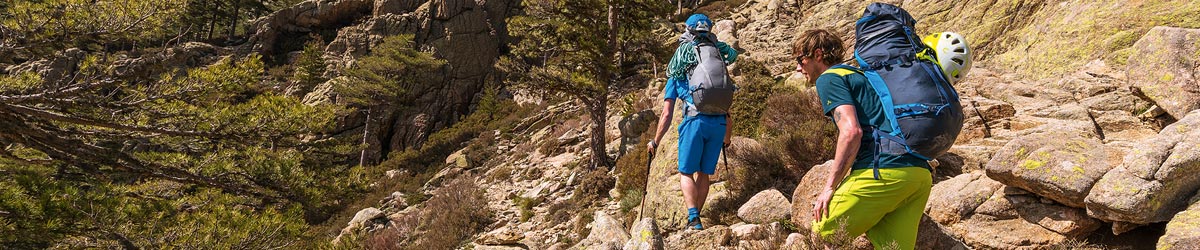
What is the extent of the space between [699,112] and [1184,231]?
2.79m

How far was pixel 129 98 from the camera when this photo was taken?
21.6 ft

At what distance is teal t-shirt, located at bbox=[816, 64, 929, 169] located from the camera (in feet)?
8.26

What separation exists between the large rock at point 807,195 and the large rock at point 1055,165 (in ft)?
3.91

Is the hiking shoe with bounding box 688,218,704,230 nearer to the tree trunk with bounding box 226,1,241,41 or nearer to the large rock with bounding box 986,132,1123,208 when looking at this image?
the large rock with bounding box 986,132,1123,208

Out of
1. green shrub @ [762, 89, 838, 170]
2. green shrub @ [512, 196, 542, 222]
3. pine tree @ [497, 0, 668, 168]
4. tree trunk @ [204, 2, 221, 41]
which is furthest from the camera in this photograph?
tree trunk @ [204, 2, 221, 41]

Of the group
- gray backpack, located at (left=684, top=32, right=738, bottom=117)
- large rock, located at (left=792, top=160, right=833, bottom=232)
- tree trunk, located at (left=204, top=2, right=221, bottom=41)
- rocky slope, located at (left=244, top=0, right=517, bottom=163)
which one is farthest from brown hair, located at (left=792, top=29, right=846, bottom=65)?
tree trunk, located at (left=204, top=2, right=221, bottom=41)

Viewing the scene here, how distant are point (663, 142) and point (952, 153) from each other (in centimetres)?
321

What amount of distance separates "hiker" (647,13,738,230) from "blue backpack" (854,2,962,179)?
1271mm

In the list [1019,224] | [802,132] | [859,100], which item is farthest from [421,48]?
[859,100]

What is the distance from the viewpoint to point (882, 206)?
254 cm

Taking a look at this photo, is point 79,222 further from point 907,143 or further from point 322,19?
point 322,19

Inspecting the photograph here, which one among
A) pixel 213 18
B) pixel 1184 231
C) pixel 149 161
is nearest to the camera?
pixel 1184 231

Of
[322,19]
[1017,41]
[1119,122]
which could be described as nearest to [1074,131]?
[1119,122]

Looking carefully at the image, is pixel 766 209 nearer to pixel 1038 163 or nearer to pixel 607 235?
pixel 607 235
